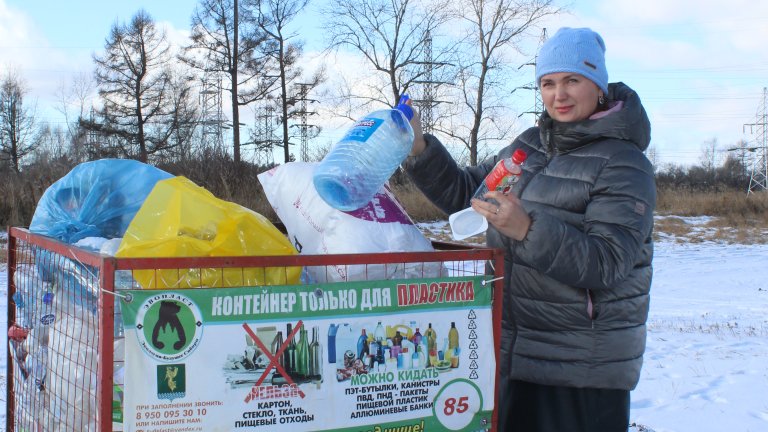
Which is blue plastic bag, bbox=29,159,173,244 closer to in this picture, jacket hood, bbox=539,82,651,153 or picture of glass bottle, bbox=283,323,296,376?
picture of glass bottle, bbox=283,323,296,376

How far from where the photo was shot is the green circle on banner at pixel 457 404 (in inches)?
79.3

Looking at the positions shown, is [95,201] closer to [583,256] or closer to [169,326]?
[169,326]

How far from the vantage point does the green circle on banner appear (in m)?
2.01

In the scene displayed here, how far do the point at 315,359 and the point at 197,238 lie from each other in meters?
0.48

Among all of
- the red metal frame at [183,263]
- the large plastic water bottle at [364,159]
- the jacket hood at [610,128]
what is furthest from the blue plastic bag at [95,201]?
the jacket hood at [610,128]

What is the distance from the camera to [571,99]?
2.27 metres

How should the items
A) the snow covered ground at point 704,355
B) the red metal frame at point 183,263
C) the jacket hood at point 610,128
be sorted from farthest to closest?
the snow covered ground at point 704,355 → the jacket hood at point 610,128 → the red metal frame at point 183,263

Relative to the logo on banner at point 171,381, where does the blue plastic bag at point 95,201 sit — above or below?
above

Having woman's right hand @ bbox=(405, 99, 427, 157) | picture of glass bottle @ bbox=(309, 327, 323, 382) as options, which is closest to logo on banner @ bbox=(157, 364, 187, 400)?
picture of glass bottle @ bbox=(309, 327, 323, 382)

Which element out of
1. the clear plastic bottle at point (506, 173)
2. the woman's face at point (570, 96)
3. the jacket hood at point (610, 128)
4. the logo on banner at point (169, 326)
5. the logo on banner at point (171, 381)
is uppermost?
the woman's face at point (570, 96)

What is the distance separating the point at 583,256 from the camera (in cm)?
196

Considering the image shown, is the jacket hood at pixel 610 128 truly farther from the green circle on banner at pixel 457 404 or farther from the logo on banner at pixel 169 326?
the logo on banner at pixel 169 326

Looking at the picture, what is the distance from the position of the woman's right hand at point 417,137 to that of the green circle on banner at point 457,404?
3.12 ft

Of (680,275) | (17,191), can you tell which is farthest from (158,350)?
(17,191)
